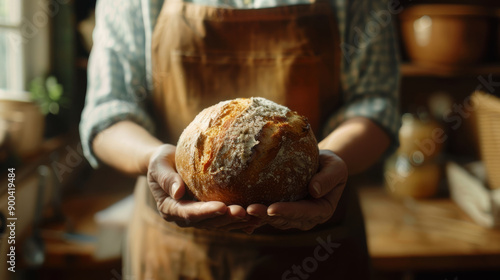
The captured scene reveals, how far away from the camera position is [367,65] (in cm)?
70

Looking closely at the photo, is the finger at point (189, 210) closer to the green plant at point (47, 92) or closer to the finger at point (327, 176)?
the finger at point (327, 176)

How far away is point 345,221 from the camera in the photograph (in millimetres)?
697

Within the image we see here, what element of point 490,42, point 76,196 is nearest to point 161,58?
point 76,196

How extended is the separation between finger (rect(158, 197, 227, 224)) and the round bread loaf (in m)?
0.03

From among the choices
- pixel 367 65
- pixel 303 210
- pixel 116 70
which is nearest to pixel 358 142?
pixel 367 65

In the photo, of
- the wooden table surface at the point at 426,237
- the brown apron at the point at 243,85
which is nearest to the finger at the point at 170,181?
the brown apron at the point at 243,85

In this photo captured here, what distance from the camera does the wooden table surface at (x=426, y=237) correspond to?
1241mm

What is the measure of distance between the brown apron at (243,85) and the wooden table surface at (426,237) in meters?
0.63

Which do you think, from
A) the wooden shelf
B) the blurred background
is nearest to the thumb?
the blurred background

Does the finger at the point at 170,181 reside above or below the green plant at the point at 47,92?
below

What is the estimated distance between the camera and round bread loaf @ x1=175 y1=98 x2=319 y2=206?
17.8 inches

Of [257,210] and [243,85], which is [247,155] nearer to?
[257,210]

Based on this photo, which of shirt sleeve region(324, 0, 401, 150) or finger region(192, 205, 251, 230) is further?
shirt sleeve region(324, 0, 401, 150)

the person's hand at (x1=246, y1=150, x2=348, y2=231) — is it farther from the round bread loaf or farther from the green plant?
the green plant
